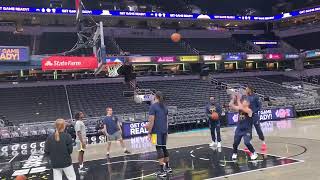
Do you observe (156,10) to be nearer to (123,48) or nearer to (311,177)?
(123,48)

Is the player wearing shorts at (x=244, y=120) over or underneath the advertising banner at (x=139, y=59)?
underneath

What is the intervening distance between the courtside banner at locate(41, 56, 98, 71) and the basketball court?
11.9 feet

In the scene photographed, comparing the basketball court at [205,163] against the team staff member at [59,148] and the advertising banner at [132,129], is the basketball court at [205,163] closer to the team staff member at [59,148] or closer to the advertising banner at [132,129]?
the team staff member at [59,148]

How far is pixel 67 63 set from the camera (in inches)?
603

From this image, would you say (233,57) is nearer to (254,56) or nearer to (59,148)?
(254,56)

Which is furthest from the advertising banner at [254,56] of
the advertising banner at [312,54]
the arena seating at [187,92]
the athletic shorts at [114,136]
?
the athletic shorts at [114,136]

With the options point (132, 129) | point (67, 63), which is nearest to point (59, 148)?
point (67, 63)

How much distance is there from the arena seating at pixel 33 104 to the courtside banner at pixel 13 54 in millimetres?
19601

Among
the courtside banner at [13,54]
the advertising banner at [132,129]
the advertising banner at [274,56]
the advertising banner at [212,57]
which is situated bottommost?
the advertising banner at [132,129]

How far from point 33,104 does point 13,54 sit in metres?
22.7

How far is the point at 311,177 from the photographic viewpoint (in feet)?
31.5

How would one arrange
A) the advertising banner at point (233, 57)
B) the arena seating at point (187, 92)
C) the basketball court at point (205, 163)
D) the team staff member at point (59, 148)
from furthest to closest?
1. the advertising banner at point (233, 57)
2. the arena seating at point (187, 92)
3. the basketball court at point (205, 163)
4. the team staff member at point (59, 148)

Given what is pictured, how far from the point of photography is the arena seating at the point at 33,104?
3173 cm

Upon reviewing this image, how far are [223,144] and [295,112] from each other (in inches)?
685
